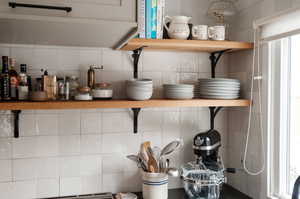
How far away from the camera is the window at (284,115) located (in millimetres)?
1417

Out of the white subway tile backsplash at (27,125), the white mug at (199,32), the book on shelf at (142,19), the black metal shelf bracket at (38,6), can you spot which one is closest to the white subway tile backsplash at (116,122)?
the white subway tile backsplash at (27,125)

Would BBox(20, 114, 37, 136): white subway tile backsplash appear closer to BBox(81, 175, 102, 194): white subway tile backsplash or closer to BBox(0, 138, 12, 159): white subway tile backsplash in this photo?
BBox(0, 138, 12, 159): white subway tile backsplash

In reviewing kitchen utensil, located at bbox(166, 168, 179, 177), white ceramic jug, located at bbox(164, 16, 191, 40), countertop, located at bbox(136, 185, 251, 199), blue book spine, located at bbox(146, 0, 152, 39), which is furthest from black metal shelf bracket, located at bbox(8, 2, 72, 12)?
countertop, located at bbox(136, 185, 251, 199)

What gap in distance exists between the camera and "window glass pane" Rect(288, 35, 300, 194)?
4.61 feet

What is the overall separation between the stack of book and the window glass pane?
66 centimetres

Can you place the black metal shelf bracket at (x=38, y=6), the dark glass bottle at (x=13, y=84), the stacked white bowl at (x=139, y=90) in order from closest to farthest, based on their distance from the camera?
the black metal shelf bracket at (x=38, y=6) → the dark glass bottle at (x=13, y=84) → the stacked white bowl at (x=139, y=90)

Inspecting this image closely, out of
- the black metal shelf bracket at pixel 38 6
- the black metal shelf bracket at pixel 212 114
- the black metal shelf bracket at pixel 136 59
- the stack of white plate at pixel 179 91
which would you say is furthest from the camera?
the black metal shelf bracket at pixel 212 114

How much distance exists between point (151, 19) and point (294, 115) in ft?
2.79

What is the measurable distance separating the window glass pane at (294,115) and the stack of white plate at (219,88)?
29 cm

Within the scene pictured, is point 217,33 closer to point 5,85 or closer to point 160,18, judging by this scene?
point 160,18

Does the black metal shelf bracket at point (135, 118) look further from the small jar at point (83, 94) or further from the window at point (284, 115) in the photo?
the window at point (284, 115)

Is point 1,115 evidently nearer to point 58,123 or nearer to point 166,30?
point 58,123

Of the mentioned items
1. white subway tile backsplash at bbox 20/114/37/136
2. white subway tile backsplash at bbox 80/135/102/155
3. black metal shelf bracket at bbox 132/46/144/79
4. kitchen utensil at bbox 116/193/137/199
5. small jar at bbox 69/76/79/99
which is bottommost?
kitchen utensil at bbox 116/193/137/199

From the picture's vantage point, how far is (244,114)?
5.57ft
